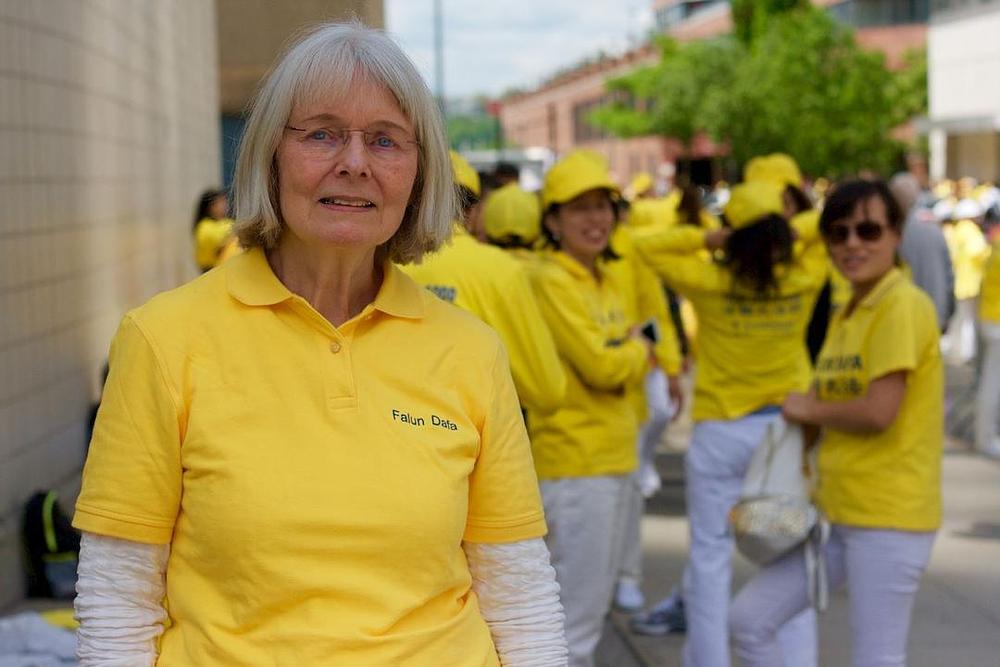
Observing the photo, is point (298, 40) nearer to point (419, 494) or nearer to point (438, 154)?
point (438, 154)

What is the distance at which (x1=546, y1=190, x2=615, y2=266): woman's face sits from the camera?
6.14 metres

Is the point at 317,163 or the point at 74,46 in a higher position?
the point at 74,46

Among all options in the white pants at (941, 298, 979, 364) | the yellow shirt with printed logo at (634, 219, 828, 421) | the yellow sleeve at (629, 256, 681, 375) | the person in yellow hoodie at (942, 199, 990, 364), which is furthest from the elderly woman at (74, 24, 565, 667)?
the white pants at (941, 298, 979, 364)

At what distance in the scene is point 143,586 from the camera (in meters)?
2.51

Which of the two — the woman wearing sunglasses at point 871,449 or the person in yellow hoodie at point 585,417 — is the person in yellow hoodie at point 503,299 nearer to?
the person in yellow hoodie at point 585,417

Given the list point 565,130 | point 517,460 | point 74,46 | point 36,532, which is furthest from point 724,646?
point 565,130

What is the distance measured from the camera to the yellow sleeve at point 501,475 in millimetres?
→ 2701

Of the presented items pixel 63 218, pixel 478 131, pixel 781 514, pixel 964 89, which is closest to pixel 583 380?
pixel 781 514

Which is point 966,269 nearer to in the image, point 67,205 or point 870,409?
point 67,205

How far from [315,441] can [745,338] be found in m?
4.38

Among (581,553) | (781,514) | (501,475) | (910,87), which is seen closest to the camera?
(501,475)

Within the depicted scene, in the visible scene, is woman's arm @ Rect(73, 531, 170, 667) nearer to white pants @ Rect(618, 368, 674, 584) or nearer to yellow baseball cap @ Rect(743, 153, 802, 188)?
white pants @ Rect(618, 368, 674, 584)

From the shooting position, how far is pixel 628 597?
8023 millimetres

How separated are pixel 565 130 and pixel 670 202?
114m
